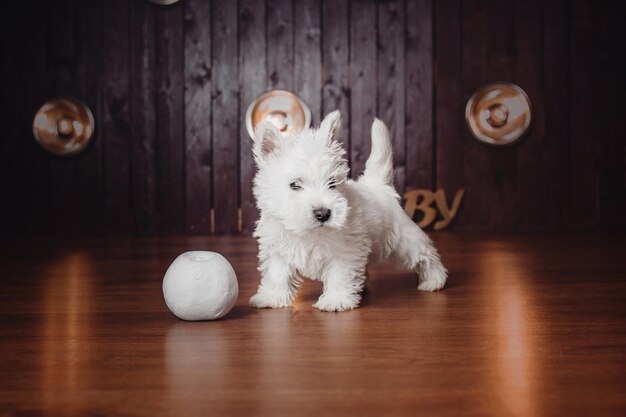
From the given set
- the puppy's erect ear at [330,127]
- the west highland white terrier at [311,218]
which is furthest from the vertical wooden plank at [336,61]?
the puppy's erect ear at [330,127]

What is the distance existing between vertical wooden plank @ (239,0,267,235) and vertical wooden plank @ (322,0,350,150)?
491mm

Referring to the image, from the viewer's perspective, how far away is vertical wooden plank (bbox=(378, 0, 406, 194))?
4.93 meters

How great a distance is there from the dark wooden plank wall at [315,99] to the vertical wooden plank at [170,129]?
0.04 ft

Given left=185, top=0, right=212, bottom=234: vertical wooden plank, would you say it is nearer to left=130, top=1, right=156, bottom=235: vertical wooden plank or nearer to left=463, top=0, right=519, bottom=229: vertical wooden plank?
left=130, top=1, right=156, bottom=235: vertical wooden plank

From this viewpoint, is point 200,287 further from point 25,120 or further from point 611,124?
point 611,124

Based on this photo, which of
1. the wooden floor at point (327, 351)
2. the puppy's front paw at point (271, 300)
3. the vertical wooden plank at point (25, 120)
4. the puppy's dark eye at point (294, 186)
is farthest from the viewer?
the vertical wooden plank at point (25, 120)

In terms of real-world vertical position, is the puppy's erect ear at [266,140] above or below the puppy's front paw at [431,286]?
above

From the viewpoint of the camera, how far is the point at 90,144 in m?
4.91

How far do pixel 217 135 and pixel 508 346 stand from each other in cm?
389

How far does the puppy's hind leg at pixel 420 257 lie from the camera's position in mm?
2117

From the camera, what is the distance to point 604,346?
53.3 inches

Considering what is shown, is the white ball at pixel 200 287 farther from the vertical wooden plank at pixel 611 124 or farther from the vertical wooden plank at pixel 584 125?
the vertical wooden plank at pixel 611 124

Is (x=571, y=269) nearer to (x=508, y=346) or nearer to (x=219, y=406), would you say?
(x=508, y=346)

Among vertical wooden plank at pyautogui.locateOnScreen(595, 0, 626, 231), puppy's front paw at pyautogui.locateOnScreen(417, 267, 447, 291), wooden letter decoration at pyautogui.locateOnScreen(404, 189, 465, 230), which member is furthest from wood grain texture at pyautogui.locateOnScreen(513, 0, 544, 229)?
puppy's front paw at pyautogui.locateOnScreen(417, 267, 447, 291)
